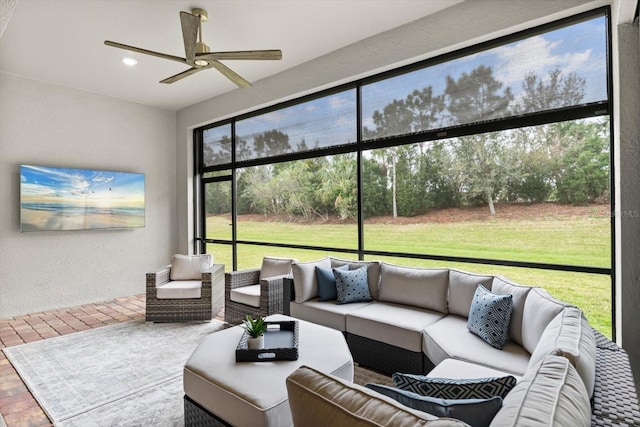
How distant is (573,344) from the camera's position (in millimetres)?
1428

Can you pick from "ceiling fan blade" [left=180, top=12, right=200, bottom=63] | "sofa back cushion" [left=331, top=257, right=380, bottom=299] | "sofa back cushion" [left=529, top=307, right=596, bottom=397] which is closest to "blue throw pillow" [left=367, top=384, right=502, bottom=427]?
"sofa back cushion" [left=529, top=307, right=596, bottom=397]

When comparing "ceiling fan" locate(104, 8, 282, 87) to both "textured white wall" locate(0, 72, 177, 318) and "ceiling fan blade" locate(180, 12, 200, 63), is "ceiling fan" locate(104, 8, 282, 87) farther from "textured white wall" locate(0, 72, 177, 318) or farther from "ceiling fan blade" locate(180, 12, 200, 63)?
"textured white wall" locate(0, 72, 177, 318)

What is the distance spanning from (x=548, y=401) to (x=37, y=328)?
5.17 m

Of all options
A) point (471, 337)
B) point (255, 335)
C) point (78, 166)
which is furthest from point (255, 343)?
point (78, 166)

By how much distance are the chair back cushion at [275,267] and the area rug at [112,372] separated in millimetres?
815

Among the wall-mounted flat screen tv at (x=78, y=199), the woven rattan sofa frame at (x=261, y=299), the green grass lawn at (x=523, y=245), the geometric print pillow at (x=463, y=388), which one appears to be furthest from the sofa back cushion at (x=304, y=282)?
the wall-mounted flat screen tv at (x=78, y=199)

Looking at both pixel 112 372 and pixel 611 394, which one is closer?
pixel 611 394

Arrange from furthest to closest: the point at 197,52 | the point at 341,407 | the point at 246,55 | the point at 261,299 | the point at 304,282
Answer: the point at 261,299 → the point at 304,282 → the point at 197,52 → the point at 246,55 → the point at 341,407

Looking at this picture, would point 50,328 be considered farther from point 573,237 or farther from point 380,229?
point 573,237

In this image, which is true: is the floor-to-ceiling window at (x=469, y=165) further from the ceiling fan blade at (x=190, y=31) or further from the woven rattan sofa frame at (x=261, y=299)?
the ceiling fan blade at (x=190, y=31)

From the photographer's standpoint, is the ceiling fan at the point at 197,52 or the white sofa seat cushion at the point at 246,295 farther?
the white sofa seat cushion at the point at 246,295

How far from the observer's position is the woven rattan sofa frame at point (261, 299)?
369 cm

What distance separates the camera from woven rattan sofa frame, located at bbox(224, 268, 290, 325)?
12.1 ft

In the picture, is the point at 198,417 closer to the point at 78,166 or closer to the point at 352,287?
the point at 352,287
